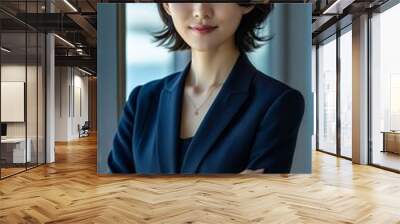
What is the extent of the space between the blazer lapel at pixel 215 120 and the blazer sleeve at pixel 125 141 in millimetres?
868

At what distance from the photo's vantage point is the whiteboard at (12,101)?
24.0ft

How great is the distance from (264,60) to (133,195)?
277 centimetres

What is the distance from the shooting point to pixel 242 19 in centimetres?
627

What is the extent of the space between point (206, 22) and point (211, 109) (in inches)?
51.8

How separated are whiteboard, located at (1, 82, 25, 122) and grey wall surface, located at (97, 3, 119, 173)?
84.7 inches

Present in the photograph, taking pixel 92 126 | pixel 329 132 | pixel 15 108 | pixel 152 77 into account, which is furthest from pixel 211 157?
pixel 92 126

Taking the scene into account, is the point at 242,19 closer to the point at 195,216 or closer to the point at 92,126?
the point at 195,216

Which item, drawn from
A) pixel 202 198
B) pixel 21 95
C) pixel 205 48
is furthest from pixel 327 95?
pixel 21 95

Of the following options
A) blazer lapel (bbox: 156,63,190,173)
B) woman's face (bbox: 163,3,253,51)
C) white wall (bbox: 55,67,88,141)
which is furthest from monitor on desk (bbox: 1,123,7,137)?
white wall (bbox: 55,67,88,141)

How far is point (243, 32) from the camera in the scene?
6305 mm

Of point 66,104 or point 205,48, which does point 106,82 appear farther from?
point 66,104

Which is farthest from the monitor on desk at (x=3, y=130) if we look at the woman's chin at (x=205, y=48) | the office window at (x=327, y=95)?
the office window at (x=327, y=95)

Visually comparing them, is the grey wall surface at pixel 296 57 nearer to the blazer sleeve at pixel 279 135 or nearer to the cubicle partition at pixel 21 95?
the blazer sleeve at pixel 279 135

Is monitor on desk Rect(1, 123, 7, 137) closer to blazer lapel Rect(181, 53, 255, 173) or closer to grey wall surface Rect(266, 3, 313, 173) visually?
blazer lapel Rect(181, 53, 255, 173)
